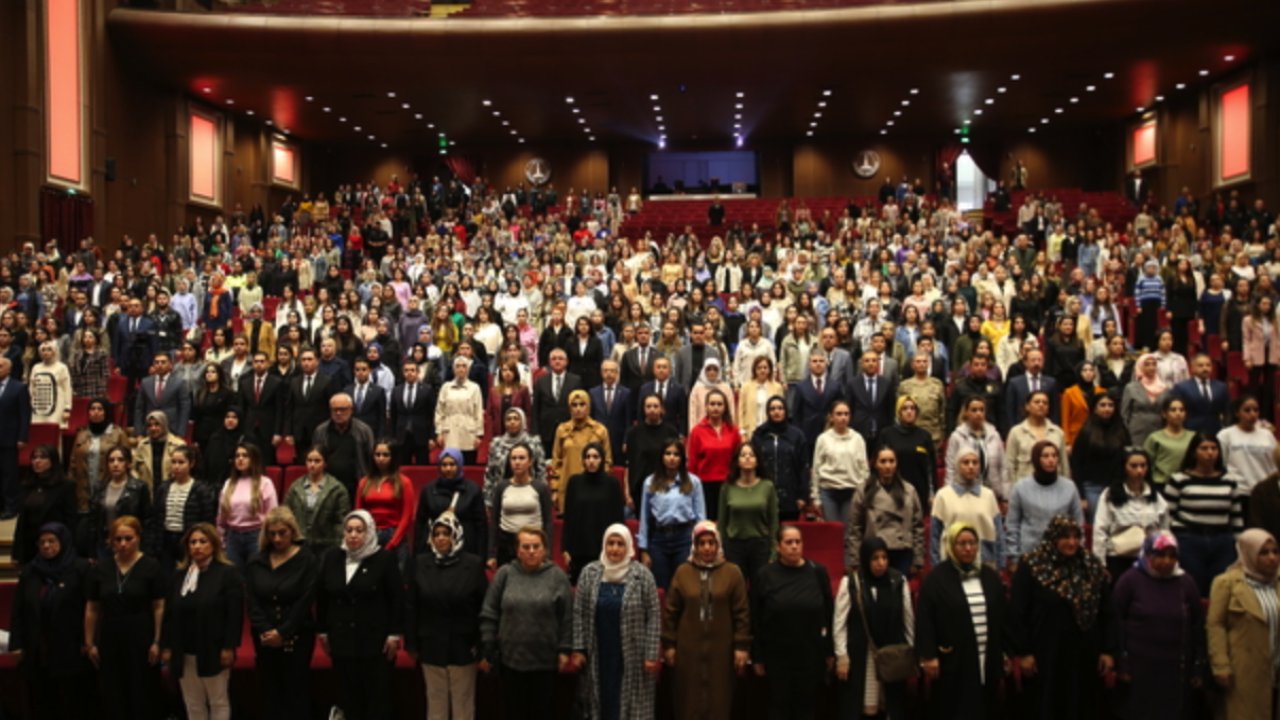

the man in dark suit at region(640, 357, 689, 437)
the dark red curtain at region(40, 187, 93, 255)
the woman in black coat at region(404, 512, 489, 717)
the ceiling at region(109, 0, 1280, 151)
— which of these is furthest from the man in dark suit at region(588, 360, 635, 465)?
the dark red curtain at region(40, 187, 93, 255)

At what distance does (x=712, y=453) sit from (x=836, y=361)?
2.10m

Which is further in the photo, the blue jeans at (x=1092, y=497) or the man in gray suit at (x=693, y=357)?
the man in gray suit at (x=693, y=357)

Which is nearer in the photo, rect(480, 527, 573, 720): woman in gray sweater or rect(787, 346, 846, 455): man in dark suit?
rect(480, 527, 573, 720): woman in gray sweater

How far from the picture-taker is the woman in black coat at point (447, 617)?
580 cm

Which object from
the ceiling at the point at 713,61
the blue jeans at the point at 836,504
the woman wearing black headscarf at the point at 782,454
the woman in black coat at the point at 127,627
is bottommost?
the woman in black coat at the point at 127,627

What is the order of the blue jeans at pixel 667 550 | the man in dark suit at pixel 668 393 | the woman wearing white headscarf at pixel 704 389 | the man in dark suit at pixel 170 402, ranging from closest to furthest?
1. the blue jeans at pixel 667 550
2. the woman wearing white headscarf at pixel 704 389
3. the man in dark suit at pixel 668 393
4. the man in dark suit at pixel 170 402

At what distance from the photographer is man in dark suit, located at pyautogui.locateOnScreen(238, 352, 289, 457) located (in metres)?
8.68

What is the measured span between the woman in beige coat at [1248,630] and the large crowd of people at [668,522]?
0.01 m

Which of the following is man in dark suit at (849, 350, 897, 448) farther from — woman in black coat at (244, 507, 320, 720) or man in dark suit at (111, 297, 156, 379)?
man in dark suit at (111, 297, 156, 379)

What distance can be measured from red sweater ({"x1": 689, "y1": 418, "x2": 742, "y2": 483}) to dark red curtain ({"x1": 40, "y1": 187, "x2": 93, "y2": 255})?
14.0 meters

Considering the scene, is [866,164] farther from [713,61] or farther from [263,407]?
[263,407]

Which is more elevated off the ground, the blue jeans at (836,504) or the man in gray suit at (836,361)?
the man in gray suit at (836,361)

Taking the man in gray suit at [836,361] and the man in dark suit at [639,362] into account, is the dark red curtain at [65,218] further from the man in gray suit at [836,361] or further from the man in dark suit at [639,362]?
the man in gray suit at [836,361]

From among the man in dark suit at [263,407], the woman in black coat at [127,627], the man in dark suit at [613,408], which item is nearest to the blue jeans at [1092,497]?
the man in dark suit at [613,408]
